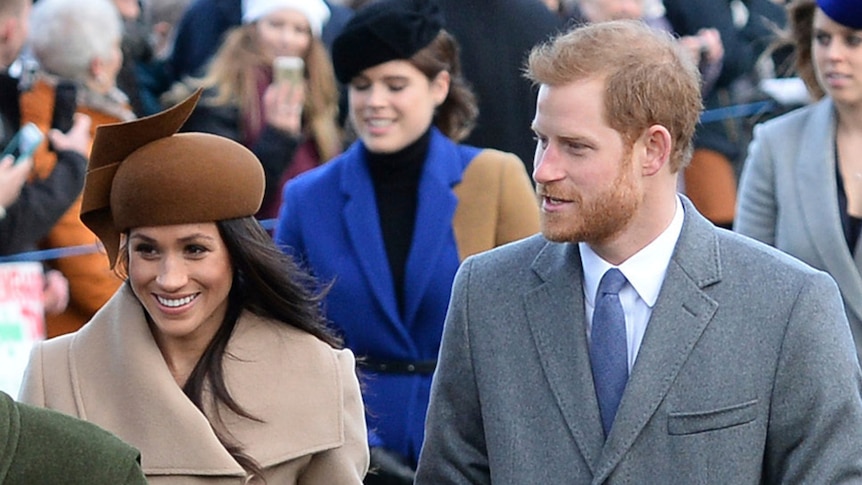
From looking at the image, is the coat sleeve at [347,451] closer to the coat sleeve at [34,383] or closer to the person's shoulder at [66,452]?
the coat sleeve at [34,383]

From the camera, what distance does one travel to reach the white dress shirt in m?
3.76

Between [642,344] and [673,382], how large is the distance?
0.11 m

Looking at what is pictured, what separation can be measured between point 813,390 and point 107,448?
1482 mm

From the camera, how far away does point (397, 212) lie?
5.80m

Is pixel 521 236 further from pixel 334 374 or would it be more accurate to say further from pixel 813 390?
pixel 813 390

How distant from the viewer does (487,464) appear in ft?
12.6

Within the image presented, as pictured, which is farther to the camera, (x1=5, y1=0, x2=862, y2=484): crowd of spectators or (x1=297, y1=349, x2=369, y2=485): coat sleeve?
(x1=5, y1=0, x2=862, y2=484): crowd of spectators

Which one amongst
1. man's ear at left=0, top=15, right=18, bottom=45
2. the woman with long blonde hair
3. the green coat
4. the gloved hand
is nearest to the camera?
the green coat

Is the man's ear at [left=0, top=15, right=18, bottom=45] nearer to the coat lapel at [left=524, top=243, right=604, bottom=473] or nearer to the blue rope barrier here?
the coat lapel at [left=524, top=243, right=604, bottom=473]

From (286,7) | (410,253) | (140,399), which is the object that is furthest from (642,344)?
(286,7)

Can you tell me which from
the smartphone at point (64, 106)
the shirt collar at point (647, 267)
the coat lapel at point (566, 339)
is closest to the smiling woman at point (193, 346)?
the coat lapel at point (566, 339)

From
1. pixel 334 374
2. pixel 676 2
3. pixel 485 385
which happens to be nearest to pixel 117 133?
pixel 334 374

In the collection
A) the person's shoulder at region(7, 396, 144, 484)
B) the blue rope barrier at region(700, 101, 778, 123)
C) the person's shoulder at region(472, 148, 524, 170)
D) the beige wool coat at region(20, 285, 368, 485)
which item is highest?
the person's shoulder at region(7, 396, 144, 484)

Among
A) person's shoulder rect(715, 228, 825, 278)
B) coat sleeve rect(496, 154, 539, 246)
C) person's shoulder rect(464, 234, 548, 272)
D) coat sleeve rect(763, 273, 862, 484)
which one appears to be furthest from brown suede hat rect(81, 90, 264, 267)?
coat sleeve rect(496, 154, 539, 246)
